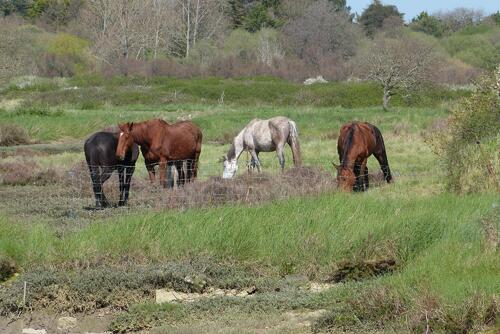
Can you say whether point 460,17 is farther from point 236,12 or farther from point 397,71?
point 397,71

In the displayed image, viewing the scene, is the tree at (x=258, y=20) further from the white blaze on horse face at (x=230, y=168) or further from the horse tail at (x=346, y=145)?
the horse tail at (x=346, y=145)

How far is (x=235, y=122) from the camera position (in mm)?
36719

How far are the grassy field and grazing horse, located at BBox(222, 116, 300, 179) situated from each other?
5.06 meters

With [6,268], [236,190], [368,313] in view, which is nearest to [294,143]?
[236,190]

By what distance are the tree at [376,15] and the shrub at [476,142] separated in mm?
87866

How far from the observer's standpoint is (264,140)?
22266 mm

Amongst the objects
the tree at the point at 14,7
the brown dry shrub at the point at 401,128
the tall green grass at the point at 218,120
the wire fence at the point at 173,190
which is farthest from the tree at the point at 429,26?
the wire fence at the point at 173,190

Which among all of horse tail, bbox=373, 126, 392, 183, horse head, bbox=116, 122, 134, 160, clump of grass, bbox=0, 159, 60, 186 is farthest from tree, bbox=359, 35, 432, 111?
horse head, bbox=116, 122, 134, 160

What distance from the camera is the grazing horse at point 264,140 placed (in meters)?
21.8

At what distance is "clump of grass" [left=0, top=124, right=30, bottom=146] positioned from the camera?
32062 mm

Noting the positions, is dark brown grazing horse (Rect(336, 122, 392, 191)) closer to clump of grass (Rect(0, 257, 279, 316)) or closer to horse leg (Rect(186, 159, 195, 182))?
horse leg (Rect(186, 159, 195, 182))

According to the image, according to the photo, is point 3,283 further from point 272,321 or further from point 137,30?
point 137,30

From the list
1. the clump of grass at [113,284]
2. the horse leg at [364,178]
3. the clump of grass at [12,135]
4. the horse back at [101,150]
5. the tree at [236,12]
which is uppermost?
the tree at [236,12]

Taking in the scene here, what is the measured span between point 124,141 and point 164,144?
1.27 m
